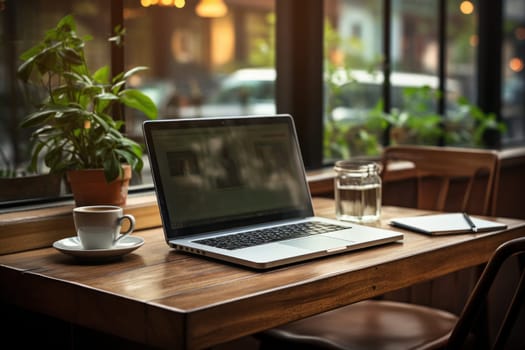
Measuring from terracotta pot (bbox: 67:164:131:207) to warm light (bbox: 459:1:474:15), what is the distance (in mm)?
2723

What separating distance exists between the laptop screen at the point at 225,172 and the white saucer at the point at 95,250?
11 centimetres

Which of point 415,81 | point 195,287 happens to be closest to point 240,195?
point 195,287

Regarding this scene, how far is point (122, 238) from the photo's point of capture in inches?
66.7

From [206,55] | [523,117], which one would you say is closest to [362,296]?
[523,117]

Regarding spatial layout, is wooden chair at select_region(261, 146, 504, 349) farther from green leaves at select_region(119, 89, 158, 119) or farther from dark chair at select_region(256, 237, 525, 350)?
green leaves at select_region(119, 89, 158, 119)

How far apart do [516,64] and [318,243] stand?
152 inches

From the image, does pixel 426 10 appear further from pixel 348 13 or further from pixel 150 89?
pixel 150 89

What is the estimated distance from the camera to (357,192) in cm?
210

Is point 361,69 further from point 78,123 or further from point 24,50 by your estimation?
point 78,123

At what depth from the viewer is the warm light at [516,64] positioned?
16.6 ft

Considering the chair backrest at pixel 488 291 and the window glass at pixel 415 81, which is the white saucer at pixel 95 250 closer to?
the chair backrest at pixel 488 291

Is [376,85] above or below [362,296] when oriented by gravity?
above

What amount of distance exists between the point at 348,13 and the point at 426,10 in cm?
133

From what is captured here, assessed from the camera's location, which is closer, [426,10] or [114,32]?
[114,32]
